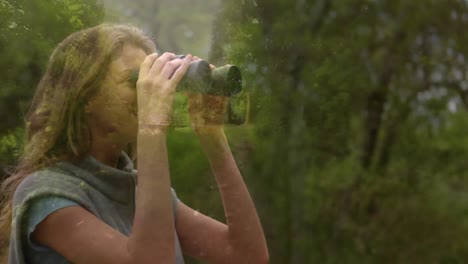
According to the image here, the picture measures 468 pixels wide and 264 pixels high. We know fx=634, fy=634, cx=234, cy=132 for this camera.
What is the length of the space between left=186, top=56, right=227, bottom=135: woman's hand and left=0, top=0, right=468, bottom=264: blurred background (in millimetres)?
74

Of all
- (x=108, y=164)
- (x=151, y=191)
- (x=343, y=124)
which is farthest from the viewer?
(x=343, y=124)

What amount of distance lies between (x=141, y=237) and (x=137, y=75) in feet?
0.56

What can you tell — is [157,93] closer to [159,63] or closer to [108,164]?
[159,63]

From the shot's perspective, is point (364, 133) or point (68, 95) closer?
point (68, 95)

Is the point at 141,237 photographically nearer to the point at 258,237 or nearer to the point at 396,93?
the point at 258,237

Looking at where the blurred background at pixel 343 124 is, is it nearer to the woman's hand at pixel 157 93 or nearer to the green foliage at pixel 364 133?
the green foliage at pixel 364 133

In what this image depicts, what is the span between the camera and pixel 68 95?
28.1 inches

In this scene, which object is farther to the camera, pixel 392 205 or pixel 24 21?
pixel 392 205

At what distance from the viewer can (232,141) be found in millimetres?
798

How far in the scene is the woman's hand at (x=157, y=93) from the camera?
64 cm

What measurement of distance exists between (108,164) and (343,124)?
384mm

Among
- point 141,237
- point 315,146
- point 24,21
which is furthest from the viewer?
point 315,146

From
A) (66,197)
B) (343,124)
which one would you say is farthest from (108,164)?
(343,124)

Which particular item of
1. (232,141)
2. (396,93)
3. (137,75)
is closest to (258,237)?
(232,141)
